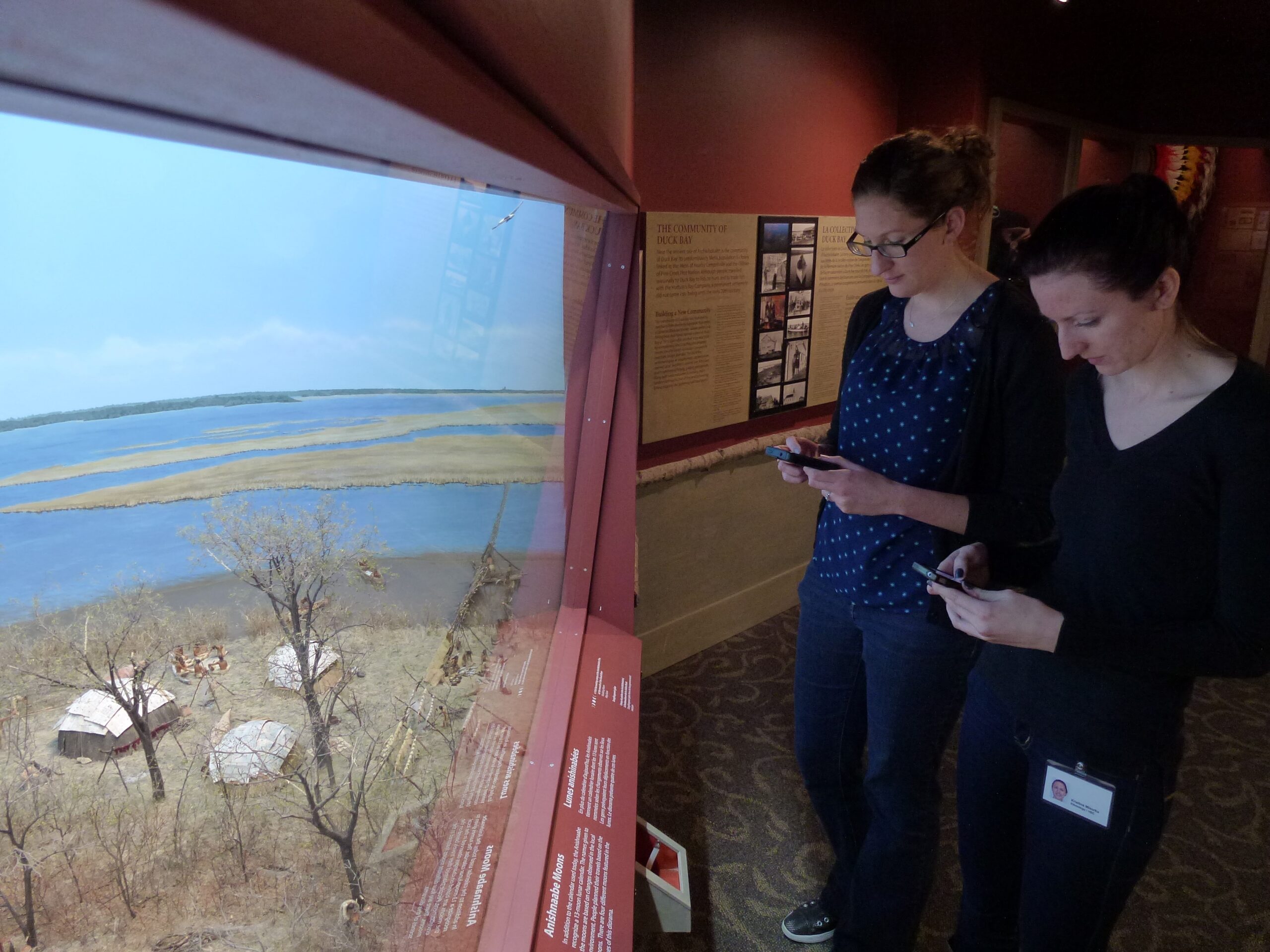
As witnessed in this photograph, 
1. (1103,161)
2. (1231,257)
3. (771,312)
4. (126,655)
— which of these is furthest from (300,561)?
(1231,257)

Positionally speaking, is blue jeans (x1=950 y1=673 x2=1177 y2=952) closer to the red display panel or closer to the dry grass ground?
the red display panel

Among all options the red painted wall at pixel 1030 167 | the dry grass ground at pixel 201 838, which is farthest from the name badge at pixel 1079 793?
the red painted wall at pixel 1030 167

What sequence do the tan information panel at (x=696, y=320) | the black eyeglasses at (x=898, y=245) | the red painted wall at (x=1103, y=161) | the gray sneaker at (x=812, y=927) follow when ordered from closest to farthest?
the black eyeglasses at (x=898, y=245) < the gray sneaker at (x=812, y=927) < the tan information panel at (x=696, y=320) < the red painted wall at (x=1103, y=161)

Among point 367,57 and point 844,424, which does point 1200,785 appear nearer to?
point 844,424

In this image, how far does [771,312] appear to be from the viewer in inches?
142

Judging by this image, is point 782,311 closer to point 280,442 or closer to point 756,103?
point 756,103

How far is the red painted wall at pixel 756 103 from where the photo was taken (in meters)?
2.92

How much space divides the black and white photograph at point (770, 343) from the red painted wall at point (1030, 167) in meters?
1.84

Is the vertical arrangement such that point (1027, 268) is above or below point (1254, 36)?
below

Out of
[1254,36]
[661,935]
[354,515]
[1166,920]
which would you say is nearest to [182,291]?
[354,515]

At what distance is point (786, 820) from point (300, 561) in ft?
7.76

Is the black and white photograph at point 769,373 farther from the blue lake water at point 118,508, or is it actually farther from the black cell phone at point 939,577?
the blue lake water at point 118,508

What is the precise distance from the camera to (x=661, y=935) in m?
2.15

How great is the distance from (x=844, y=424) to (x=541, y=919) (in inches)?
46.3
